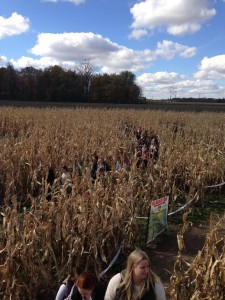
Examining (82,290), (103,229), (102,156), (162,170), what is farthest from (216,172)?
(82,290)

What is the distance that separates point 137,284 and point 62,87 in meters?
60.1

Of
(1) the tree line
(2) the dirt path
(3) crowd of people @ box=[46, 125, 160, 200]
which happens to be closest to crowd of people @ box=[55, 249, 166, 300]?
(2) the dirt path

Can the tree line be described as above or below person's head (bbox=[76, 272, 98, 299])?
above

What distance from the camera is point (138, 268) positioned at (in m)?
2.97

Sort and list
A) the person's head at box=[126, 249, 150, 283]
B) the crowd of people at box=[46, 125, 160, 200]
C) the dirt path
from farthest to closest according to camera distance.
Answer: the crowd of people at box=[46, 125, 160, 200], the dirt path, the person's head at box=[126, 249, 150, 283]

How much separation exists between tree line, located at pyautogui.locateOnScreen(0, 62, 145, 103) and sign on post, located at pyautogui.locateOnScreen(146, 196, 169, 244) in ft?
185

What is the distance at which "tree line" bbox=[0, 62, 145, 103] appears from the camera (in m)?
60.4

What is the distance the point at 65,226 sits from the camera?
452cm

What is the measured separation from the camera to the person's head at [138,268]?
117 inches

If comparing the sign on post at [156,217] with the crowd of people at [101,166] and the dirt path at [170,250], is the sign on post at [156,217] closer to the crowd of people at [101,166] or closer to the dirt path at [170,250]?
the dirt path at [170,250]

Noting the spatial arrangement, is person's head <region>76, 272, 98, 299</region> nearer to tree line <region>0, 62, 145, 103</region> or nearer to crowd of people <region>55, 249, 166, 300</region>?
crowd of people <region>55, 249, 166, 300</region>

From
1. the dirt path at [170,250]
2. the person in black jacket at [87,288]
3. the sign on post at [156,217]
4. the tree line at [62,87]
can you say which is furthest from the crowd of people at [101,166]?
the tree line at [62,87]

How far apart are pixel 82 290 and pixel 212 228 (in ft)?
5.70

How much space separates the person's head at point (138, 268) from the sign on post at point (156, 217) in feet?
7.42
